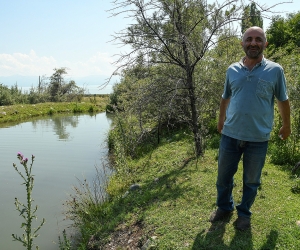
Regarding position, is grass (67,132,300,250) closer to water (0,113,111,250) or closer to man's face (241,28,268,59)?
water (0,113,111,250)

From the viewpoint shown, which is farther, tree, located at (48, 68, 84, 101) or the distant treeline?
tree, located at (48, 68, 84, 101)

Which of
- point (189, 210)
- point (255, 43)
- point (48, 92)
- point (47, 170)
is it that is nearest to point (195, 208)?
point (189, 210)

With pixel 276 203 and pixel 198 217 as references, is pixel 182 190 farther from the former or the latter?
pixel 276 203

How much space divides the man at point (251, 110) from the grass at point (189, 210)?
0.26 m

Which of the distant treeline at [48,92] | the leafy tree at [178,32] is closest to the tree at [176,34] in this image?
the leafy tree at [178,32]

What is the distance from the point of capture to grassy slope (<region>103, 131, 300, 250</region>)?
2844mm

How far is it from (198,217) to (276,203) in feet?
3.26

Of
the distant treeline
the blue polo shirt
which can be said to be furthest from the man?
the distant treeline

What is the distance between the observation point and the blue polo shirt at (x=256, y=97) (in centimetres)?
258

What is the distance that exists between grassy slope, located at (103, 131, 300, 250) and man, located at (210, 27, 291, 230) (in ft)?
0.79

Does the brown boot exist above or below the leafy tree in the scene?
below

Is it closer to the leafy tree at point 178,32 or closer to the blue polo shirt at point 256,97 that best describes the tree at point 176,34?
the leafy tree at point 178,32

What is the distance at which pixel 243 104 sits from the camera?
266cm

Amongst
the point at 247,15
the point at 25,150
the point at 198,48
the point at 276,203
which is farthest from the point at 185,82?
the point at 25,150
